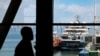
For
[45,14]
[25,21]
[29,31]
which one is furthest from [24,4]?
[29,31]

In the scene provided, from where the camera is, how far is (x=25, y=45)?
3252mm

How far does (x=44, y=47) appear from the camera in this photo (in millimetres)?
3600

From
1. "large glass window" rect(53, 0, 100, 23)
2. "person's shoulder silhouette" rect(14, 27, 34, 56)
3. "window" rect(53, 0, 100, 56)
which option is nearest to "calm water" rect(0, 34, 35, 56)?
"window" rect(53, 0, 100, 56)

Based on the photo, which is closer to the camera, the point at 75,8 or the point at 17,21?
the point at 17,21

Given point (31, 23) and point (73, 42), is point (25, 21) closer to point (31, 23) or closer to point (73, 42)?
point (31, 23)

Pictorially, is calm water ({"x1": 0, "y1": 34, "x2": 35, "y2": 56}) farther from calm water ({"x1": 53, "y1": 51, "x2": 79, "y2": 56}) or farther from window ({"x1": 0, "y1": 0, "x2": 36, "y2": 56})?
calm water ({"x1": 53, "y1": 51, "x2": 79, "y2": 56})

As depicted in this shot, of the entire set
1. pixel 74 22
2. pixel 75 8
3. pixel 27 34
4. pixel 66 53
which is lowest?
pixel 66 53

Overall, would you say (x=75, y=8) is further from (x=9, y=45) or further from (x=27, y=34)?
(x=27, y=34)

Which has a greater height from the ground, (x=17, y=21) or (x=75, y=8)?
(x=75, y=8)

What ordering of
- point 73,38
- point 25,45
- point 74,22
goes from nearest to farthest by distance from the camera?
1. point 25,45
2. point 74,22
3. point 73,38

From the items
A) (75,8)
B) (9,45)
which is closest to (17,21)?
(9,45)

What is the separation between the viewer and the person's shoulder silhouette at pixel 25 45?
128 inches

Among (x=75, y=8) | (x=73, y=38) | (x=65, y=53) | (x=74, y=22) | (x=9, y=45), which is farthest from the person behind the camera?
(x=75, y=8)

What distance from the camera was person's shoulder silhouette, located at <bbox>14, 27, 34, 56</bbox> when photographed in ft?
→ 10.7
